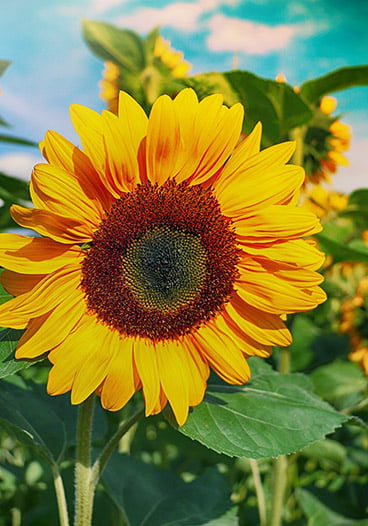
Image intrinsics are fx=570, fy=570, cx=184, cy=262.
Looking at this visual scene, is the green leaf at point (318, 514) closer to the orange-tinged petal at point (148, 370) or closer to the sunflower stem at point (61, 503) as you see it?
the sunflower stem at point (61, 503)

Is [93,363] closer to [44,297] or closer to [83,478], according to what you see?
[44,297]

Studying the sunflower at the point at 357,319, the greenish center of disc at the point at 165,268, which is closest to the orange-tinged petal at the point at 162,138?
the greenish center of disc at the point at 165,268

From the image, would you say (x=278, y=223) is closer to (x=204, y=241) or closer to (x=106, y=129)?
(x=204, y=241)

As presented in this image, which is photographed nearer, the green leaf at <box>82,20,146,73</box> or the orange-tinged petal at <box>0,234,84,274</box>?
the orange-tinged petal at <box>0,234,84,274</box>

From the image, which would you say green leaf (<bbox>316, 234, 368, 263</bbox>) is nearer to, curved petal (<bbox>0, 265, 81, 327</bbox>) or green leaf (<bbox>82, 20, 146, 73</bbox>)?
curved petal (<bbox>0, 265, 81, 327</bbox>)

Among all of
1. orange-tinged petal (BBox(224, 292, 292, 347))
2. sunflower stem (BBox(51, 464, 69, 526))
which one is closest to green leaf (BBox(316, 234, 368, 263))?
orange-tinged petal (BBox(224, 292, 292, 347))

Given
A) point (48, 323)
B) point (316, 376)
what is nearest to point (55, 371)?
point (48, 323)
